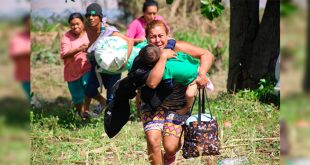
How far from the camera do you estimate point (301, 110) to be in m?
1.78

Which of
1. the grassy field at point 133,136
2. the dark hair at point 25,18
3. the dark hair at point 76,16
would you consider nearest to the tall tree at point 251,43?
the grassy field at point 133,136

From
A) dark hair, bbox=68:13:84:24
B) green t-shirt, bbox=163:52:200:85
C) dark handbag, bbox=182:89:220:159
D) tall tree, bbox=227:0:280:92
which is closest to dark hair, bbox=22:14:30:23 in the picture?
green t-shirt, bbox=163:52:200:85

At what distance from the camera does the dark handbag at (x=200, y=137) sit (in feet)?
9.85

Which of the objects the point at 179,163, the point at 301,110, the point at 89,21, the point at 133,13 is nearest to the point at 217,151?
the point at 179,163

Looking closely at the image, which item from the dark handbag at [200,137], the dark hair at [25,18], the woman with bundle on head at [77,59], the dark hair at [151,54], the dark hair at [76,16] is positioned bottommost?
the dark handbag at [200,137]

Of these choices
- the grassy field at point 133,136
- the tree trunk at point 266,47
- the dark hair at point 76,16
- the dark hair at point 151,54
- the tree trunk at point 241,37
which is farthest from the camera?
the tree trunk at point 241,37

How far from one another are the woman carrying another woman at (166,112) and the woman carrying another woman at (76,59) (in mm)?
751

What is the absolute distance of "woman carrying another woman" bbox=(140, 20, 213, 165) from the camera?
2955 mm

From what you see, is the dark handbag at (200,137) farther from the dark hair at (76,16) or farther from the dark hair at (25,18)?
the dark hair at (25,18)

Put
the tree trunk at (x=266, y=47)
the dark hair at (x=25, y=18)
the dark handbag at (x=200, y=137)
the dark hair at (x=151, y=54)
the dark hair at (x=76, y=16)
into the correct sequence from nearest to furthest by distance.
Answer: the dark hair at (x=25, y=18)
the dark hair at (x=151, y=54)
the dark handbag at (x=200, y=137)
the dark hair at (x=76, y=16)
the tree trunk at (x=266, y=47)

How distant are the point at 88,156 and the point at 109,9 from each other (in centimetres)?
98

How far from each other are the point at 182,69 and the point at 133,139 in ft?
2.49

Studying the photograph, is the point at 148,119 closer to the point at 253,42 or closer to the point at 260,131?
the point at 260,131

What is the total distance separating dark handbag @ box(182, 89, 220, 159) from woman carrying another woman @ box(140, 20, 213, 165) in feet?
0.18
